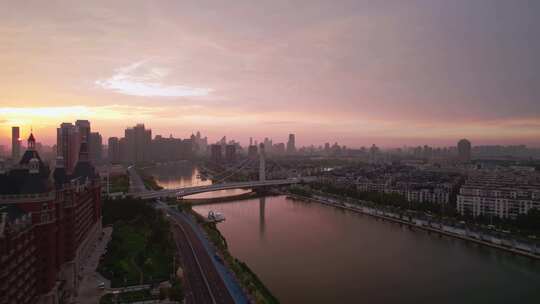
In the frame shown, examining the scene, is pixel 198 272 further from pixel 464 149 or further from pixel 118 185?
pixel 464 149

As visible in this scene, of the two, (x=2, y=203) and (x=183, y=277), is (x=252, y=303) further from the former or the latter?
(x=2, y=203)

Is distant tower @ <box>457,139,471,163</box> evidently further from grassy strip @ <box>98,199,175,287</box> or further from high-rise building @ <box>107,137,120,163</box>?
grassy strip @ <box>98,199,175,287</box>

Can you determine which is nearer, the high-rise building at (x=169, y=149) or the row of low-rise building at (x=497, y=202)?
the row of low-rise building at (x=497, y=202)

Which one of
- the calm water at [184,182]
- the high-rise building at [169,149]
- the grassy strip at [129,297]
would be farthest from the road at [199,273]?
the high-rise building at [169,149]

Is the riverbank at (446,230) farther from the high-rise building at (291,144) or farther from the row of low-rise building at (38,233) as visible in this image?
the high-rise building at (291,144)

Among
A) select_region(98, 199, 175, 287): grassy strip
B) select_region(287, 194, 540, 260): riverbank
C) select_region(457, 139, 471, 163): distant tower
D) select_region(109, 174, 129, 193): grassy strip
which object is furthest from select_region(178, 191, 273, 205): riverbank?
select_region(457, 139, 471, 163): distant tower

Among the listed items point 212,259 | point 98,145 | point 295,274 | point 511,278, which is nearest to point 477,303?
point 511,278
